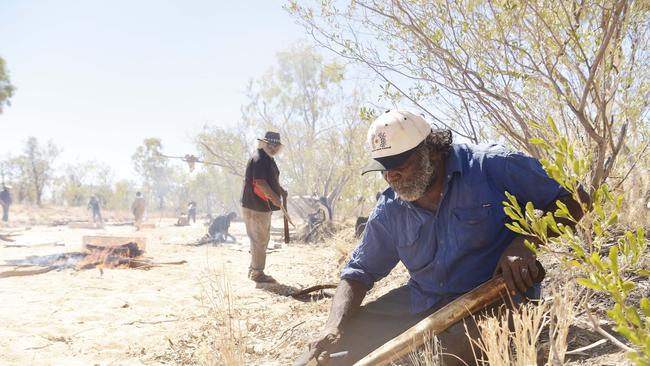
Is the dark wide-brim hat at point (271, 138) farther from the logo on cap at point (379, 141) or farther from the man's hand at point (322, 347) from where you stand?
the man's hand at point (322, 347)

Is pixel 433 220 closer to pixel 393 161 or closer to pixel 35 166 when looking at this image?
pixel 393 161

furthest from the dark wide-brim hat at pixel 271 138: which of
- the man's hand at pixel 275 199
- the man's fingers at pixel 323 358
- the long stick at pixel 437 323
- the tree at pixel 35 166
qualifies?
the tree at pixel 35 166

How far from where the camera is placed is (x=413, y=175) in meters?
2.19

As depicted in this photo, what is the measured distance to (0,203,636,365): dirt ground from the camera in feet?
8.90

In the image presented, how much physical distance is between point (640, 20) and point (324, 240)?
7.73 meters

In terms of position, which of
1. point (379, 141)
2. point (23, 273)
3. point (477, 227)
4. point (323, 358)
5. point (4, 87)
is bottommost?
point (23, 273)

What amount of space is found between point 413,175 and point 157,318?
2.77 m

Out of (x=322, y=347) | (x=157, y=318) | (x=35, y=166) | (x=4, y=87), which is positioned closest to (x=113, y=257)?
(x=157, y=318)

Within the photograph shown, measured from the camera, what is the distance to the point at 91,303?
14.1ft

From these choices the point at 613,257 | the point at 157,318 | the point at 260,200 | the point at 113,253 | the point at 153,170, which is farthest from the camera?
the point at 153,170

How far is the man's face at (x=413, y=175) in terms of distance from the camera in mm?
2184

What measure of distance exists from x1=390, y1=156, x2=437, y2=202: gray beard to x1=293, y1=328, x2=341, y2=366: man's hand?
0.74 m

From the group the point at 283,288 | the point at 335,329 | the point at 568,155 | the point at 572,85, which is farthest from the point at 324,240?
the point at 568,155

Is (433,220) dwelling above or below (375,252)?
above
